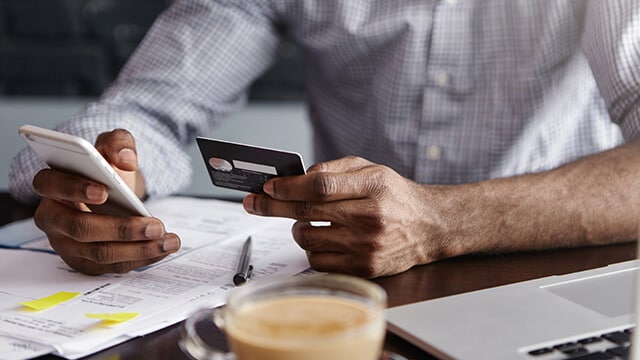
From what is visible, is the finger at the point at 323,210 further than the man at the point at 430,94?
No

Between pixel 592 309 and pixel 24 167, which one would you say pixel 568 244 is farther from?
pixel 24 167

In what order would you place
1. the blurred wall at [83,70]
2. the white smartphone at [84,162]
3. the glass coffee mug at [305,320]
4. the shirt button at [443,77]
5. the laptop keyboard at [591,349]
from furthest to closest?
the blurred wall at [83,70], the shirt button at [443,77], the white smartphone at [84,162], the laptop keyboard at [591,349], the glass coffee mug at [305,320]

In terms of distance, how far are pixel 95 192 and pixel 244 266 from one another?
0.19m

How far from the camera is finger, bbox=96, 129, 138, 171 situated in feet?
3.70

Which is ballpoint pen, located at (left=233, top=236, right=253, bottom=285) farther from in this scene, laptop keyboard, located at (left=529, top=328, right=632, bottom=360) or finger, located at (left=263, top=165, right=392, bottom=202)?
laptop keyboard, located at (left=529, top=328, right=632, bottom=360)

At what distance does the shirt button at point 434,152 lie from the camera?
60.6 inches

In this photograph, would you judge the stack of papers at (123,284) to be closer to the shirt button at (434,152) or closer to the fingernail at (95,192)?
the fingernail at (95,192)

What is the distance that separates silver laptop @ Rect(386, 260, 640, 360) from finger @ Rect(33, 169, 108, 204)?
38cm

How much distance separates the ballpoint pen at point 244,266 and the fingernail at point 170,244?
76mm

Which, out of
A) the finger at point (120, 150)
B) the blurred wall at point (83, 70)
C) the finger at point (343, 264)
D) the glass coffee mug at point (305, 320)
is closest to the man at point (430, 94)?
the finger at point (120, 150)

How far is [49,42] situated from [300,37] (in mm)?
1318

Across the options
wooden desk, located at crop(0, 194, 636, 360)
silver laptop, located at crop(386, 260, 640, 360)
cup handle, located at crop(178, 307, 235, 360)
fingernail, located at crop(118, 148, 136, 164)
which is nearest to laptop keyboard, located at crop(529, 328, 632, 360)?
silver laptop, located at crop(386, 260, 640, 360)

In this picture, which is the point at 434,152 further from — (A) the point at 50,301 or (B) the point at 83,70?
(B) the point at 83,70

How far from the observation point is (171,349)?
Answer: 792 millimetres
